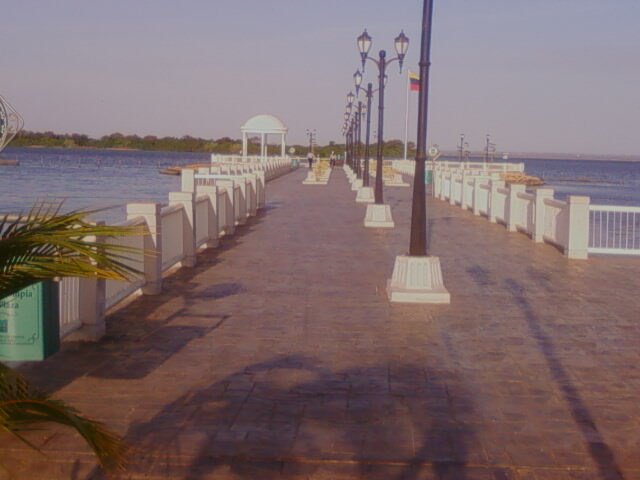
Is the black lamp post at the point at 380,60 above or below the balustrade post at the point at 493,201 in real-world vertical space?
above

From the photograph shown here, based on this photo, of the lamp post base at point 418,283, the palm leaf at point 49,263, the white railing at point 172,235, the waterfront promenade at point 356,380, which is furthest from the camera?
the white railing at point 172,235

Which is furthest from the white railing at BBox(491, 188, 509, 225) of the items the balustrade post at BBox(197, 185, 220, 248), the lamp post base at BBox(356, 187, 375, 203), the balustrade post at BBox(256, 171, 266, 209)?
the balustrade post at BBox(197, 185, 220, 248)

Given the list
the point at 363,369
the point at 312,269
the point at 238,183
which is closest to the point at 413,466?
the point at 363,369

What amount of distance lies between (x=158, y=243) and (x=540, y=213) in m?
10.3

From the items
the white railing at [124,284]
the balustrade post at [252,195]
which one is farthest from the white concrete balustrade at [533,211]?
the white railing at [124,284]

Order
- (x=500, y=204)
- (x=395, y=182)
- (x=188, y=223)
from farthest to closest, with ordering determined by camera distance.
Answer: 1. (x=395, y=182)
2. (x=500, y=204)
3. (x=188, y=223)

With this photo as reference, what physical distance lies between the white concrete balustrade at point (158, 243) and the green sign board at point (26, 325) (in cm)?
73

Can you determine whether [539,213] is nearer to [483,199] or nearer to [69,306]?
[483,199]

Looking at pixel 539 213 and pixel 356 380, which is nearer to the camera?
pixel 356 380

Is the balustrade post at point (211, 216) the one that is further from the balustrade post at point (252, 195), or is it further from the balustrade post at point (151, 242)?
the balustrade post at point (252, 195)

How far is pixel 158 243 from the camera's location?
36.6 feet

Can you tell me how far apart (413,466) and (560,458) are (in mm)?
928

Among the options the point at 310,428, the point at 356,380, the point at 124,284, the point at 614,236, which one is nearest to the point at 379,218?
the point at 614,236

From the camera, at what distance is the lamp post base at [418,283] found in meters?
11.3
